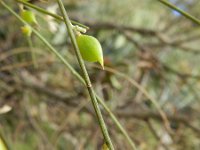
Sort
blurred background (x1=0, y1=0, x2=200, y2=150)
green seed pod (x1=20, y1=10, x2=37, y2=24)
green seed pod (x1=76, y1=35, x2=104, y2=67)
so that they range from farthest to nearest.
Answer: blurred background (x1=0, y1=0, x2=200, y2=150) → green seed pod (x1=20, y1=10, x2=37, y2=24) → green seed pod (x1=76, y1=35, x2=104, y2=67)

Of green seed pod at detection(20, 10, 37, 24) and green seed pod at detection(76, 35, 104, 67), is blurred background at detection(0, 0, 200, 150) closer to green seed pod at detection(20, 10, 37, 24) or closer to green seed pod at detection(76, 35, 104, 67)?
green seed pod at detection(20, 10, 37, 24)

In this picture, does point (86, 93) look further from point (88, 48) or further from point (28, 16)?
point (88, 48)

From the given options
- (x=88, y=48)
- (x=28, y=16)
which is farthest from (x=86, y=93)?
(x=88, y=48)

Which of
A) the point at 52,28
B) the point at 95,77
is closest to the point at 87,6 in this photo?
the point at 95,77

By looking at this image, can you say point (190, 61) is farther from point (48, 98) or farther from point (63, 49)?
point (48, 98)

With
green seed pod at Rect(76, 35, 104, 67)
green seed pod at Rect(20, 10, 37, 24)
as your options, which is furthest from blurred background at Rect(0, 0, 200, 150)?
green seed pod at Rect(76, 35, 104, 67)

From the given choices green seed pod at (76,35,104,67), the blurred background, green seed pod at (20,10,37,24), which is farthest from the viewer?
the blurred background

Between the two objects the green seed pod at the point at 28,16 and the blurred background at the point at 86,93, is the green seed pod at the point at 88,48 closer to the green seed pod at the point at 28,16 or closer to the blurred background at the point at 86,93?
the green seed pod at the point at 28,16

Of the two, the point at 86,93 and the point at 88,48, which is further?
the point at 86,93

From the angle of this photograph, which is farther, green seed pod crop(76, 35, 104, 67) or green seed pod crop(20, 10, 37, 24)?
green seed pod crop(20, 10, 37, 24)
